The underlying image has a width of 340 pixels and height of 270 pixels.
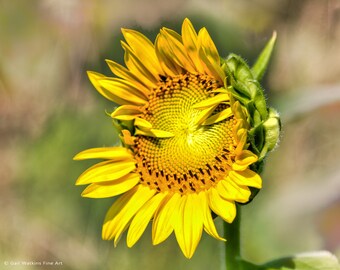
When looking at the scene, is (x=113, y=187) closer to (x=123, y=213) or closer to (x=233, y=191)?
(x=123, y=213)

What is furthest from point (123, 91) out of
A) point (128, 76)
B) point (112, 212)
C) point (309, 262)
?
point (309, 262)

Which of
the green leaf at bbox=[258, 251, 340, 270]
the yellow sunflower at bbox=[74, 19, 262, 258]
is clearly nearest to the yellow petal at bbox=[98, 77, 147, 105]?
the yellow sunflower at bbox=[74, 19, 262, 258]

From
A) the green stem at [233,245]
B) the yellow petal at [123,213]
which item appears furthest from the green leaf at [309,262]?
the yellow petal at [123,213]

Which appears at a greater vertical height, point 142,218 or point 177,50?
point 177,50

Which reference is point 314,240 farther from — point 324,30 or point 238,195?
point 238,195

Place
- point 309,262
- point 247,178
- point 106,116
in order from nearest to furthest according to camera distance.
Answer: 1. point 247,178
2. point 309,262
3. point 106,116

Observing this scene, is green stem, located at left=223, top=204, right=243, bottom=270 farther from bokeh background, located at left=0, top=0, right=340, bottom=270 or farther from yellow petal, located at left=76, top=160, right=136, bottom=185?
bokeh background, located at left=0, top=0, right=340, bottom=270

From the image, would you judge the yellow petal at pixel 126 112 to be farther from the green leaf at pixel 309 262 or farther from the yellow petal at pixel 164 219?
the green leaf at pixel 309 262
